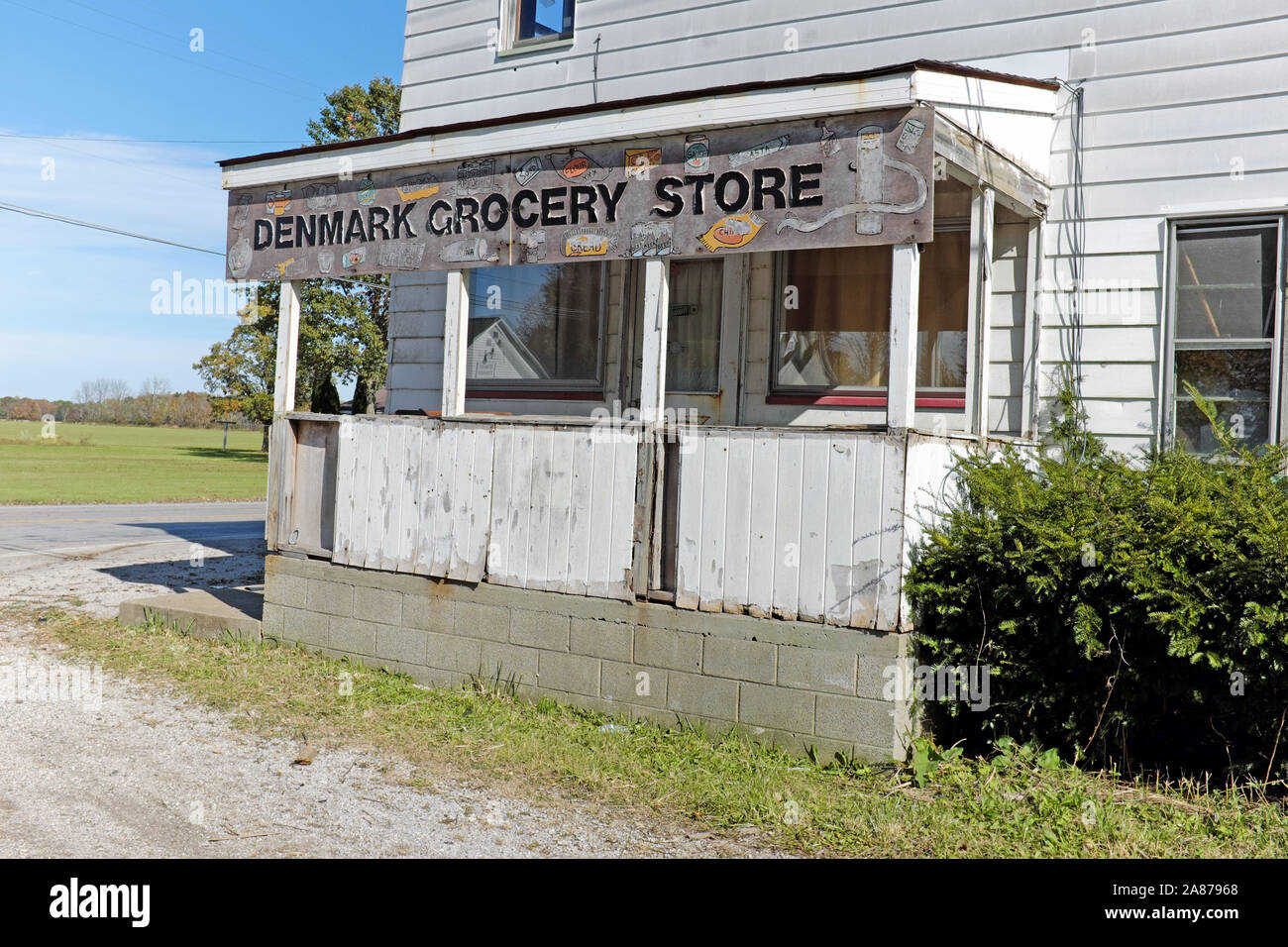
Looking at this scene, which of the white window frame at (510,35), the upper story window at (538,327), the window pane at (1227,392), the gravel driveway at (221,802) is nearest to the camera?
the gravel driveway at (221,802)

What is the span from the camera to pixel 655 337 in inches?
255

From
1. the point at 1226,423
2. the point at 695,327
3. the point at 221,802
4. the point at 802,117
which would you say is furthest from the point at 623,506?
the point at 1226,423

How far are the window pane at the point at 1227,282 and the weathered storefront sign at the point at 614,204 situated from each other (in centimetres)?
247

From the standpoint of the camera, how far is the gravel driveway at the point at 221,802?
4.63m

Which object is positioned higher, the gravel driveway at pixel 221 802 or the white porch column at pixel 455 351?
the white porch column at pixel 455 351

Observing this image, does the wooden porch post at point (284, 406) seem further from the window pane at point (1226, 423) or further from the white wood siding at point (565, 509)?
the window pane at point (1226, 423)

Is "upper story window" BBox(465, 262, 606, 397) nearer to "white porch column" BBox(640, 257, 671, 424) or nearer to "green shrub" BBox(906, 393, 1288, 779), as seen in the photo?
"white porch column" BBox(640, 257, 671, 424)

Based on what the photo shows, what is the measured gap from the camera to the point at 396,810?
5105 millimetres

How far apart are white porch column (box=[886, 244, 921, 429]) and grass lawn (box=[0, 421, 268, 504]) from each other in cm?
2273

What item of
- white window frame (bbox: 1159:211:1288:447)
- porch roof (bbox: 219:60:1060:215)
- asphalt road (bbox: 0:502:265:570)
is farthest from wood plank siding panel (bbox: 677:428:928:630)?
asphalt road (bbox: 0:502:265:570)

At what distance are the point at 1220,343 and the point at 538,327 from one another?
5.27m

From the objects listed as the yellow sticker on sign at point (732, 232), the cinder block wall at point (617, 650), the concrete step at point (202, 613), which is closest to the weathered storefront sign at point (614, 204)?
the yellow sticker on sign at point (732, 232)
